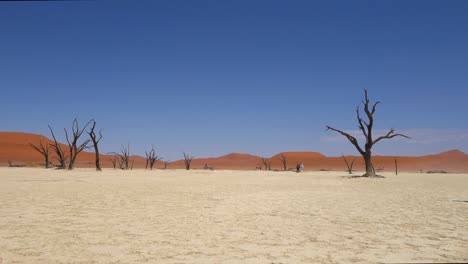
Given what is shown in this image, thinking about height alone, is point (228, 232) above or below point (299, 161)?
below

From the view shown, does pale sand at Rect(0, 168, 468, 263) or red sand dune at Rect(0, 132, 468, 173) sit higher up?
red sand dune at Rect(0, 132, 468, 173)

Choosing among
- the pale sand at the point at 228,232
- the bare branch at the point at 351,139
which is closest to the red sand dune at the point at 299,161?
the bare branch at the point at 351,139

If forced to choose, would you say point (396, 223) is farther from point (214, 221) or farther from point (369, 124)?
point (369, 124)

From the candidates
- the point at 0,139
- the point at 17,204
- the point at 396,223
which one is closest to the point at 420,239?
the point at 396,223

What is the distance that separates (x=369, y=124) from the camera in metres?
25.4

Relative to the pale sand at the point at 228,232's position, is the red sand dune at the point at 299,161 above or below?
above

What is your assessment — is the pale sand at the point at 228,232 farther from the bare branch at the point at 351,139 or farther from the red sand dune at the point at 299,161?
the red sand dune at the point at 299,161

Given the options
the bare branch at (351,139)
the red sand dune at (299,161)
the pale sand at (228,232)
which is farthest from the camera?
the red sand dune at (299,161)

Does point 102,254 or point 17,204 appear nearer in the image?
point 102,254

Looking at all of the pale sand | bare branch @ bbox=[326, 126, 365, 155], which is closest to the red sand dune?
bare branch @ bbox=[326, 126, 365, 155]

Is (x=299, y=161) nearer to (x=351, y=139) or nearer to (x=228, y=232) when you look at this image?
(x=351, y=139)

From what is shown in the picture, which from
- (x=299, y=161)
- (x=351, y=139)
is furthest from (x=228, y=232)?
(x=299, y=161)

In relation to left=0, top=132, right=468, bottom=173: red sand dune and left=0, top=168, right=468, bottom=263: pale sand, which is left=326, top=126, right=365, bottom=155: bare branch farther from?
left=0, top=132, right=468, bottom=173: red sand dune

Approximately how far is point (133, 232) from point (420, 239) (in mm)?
4546
